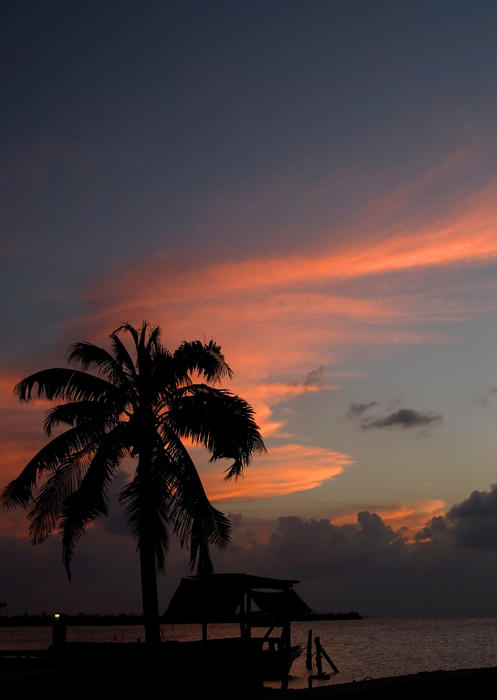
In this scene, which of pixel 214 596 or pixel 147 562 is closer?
pixel 147 562

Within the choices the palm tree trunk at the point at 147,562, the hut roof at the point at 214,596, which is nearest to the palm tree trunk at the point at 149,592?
the palm tree trunk at the point at 147,562

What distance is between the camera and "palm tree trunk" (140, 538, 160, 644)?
751 inches

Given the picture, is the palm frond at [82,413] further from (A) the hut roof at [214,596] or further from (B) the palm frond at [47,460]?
(A) the hut roof at [214,596]

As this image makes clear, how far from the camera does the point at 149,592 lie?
19312mm

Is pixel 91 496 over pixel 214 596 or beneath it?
over

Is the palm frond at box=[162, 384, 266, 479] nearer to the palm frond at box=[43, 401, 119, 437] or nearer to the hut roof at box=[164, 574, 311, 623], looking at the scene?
the palm frond at box=[43, 401, 119, 437]

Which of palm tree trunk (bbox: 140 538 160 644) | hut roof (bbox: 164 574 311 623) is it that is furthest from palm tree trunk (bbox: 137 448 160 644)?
hut roof (bbox: 164 574 311 623)

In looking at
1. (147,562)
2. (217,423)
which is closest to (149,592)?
(147,562)

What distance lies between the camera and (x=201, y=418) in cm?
2100

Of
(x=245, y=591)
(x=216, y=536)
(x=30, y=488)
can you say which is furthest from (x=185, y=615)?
(x=30, y=488)

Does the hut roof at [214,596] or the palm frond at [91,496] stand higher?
the palm frond at [91,496]

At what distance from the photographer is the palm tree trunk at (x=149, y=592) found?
1908cm

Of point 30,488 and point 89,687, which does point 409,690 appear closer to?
point 89,687

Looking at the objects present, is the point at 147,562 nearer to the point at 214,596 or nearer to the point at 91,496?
the point at 91,496
